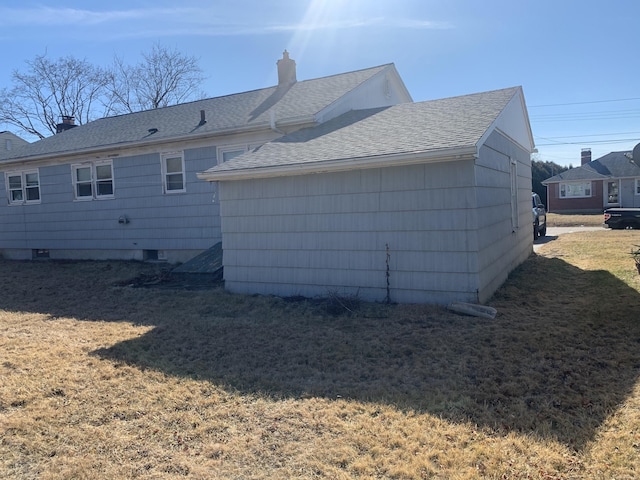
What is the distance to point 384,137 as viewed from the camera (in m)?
8.56

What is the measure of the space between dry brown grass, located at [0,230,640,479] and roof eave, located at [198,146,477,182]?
7.02 ft

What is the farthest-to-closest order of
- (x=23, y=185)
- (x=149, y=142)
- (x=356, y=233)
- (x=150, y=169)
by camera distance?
1. (x=23, y=185)
2. (x=150, y=169)
3. (x=149, y=142)
4. (x=356, y=233)

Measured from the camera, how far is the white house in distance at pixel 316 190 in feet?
24.3

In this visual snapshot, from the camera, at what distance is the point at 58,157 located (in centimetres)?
1463

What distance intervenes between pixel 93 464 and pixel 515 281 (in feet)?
26.2

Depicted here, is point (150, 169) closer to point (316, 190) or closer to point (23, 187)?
point (23, 187)

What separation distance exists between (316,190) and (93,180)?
8.83 m

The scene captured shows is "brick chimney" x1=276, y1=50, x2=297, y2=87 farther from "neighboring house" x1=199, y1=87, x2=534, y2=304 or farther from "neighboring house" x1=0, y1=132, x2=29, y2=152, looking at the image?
"neighboring house" x1=0, y1=132, x2=29, y2=152

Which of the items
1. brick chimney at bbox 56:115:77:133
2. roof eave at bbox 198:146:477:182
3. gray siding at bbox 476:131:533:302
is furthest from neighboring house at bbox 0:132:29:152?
gray siding at bbox 476:131:533:302

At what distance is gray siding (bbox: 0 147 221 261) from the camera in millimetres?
12656

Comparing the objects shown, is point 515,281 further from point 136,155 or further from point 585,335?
point 136,155

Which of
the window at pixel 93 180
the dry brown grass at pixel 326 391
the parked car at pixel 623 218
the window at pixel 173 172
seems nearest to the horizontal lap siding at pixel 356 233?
the dry brown grass at pixel 326 391

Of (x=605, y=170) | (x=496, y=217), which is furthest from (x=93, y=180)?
(x=605, y=170)

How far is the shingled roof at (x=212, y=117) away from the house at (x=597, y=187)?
2629 centimetres
